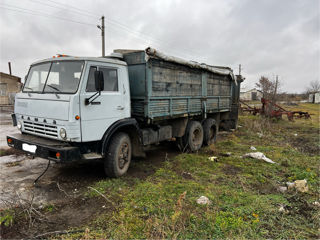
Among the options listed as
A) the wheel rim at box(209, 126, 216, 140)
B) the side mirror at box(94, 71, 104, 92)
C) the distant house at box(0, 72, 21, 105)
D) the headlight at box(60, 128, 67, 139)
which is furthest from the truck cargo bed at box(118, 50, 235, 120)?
the distant house at box(0, 72, 21, 105)

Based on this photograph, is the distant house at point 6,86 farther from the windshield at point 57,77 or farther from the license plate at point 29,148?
the license plate at point 29,148

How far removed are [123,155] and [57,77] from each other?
1986mm

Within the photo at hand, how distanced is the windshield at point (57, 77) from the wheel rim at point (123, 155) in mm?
1502

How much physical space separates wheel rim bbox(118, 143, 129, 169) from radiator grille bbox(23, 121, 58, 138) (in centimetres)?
128

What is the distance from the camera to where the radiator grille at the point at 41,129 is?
153 inches

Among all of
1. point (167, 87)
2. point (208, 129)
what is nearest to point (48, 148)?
point (167, 87)

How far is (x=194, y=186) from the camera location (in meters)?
4.10

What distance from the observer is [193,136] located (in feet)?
23.2

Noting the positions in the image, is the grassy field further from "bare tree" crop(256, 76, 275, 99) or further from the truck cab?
"bare tree" crop(256, 76, 275, 99)

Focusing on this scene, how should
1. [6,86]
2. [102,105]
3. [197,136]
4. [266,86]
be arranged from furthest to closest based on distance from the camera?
[6,86], [266,86], [197,136], [102,105]

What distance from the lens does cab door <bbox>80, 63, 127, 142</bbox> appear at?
153 inches

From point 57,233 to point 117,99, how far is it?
2549 millimetres

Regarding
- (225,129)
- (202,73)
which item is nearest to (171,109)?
(202,73)

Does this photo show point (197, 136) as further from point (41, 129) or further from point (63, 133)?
point (41, 129)
